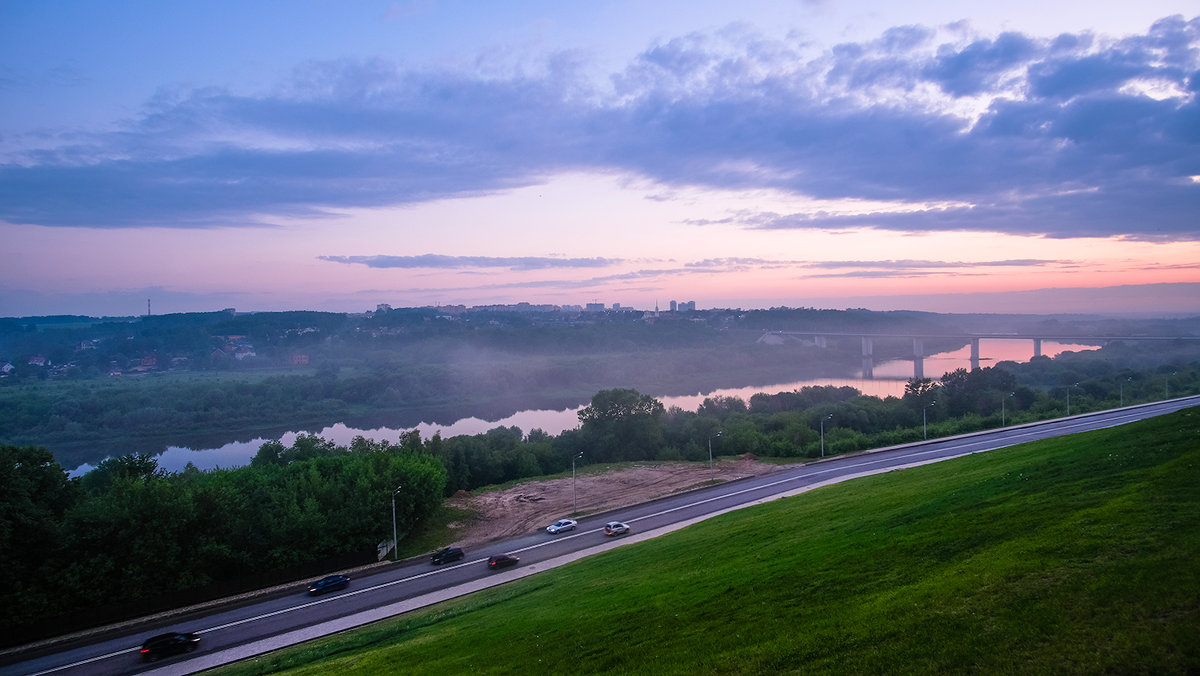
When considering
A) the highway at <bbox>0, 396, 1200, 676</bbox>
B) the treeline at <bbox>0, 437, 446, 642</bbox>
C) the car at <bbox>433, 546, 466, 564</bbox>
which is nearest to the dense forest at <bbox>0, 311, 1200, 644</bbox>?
the treeline at <bbox>0, 437, 446, 642</bbox>

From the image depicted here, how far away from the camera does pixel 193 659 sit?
18156 mm

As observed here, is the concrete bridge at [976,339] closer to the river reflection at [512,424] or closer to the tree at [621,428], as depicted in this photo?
the river reflection at [512,424]

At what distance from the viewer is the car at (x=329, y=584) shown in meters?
23.5

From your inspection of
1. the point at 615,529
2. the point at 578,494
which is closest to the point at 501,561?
the point at 615,529

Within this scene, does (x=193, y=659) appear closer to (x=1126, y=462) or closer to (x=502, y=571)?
(x=502, y=571)

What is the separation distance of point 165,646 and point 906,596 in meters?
19.9

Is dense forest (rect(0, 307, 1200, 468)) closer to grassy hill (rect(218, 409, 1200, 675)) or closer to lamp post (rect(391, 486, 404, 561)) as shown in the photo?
lamp post (rect(391, 486, 404, 561))

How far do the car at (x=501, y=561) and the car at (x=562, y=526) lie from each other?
4525 mm

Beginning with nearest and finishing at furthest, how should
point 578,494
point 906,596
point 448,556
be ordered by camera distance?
point 906,596, point 448,556, point 578,494

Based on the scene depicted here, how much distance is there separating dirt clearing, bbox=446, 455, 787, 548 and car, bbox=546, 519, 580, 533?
148 centimetres

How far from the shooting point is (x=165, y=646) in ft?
60.2

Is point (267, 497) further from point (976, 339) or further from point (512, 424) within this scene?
point (976, 339)

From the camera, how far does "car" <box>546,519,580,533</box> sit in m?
29.7

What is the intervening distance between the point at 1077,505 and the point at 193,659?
22.3 metres
